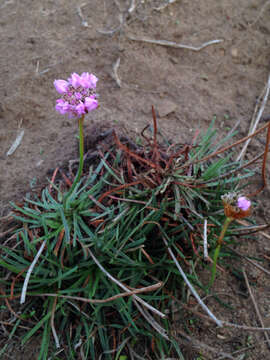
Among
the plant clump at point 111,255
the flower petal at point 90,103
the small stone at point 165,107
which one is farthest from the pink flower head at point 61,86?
the small stone at point 165,107

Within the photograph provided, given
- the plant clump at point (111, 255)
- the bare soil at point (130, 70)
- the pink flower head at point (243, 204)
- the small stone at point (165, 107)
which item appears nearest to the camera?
the pink flower head at point (243, 204)

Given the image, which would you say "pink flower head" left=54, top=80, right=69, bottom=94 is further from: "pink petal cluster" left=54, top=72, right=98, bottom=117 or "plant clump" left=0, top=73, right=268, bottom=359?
"plant clump" left=0, top=73, right=268, bottom=359

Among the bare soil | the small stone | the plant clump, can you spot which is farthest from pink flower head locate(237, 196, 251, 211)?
the small stone

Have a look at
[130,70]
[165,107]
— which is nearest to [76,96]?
[165,107]

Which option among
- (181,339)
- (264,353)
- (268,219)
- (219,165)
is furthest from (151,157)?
(264,353)

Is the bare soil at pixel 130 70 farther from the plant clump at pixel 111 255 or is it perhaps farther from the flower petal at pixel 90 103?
the flower petal at pixel 90 103

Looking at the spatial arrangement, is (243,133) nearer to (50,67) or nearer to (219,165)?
(219,165)

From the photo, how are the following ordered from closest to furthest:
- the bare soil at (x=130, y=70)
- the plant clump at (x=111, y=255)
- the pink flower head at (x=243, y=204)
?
the pink flower head at (x=243, y=204) < the plant clump at (x=111, y=255) < the bare soil at (x=130, y=70)

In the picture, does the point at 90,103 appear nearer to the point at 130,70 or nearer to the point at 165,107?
the point at 165,107
